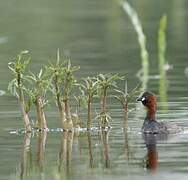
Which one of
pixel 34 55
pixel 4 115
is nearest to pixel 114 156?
pixel 4 115

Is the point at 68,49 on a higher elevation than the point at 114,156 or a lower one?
higher

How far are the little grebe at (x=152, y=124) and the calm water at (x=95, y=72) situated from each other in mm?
155

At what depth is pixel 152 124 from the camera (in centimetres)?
1465

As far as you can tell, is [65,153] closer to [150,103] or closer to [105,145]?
[105,145]

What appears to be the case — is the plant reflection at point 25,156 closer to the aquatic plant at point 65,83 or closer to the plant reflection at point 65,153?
the plant reflection at point 65,153

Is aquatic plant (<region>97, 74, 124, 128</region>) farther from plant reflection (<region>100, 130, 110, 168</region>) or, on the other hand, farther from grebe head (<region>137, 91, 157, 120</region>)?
grebe head (<region>137, 91, 157, 120</region>)

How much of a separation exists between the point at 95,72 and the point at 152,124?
7170 millimetres

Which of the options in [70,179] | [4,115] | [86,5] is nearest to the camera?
[70,179]

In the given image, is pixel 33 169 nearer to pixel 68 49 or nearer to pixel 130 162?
pixel 130 162

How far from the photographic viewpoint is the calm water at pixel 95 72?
12289 millimetres

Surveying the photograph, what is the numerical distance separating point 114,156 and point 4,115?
142 inches

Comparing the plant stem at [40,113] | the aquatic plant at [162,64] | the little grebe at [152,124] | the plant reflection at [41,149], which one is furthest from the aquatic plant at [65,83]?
the aquatic plant at [162,64]

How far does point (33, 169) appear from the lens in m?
12.3

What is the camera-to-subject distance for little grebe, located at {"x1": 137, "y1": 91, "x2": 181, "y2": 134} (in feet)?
47.6
